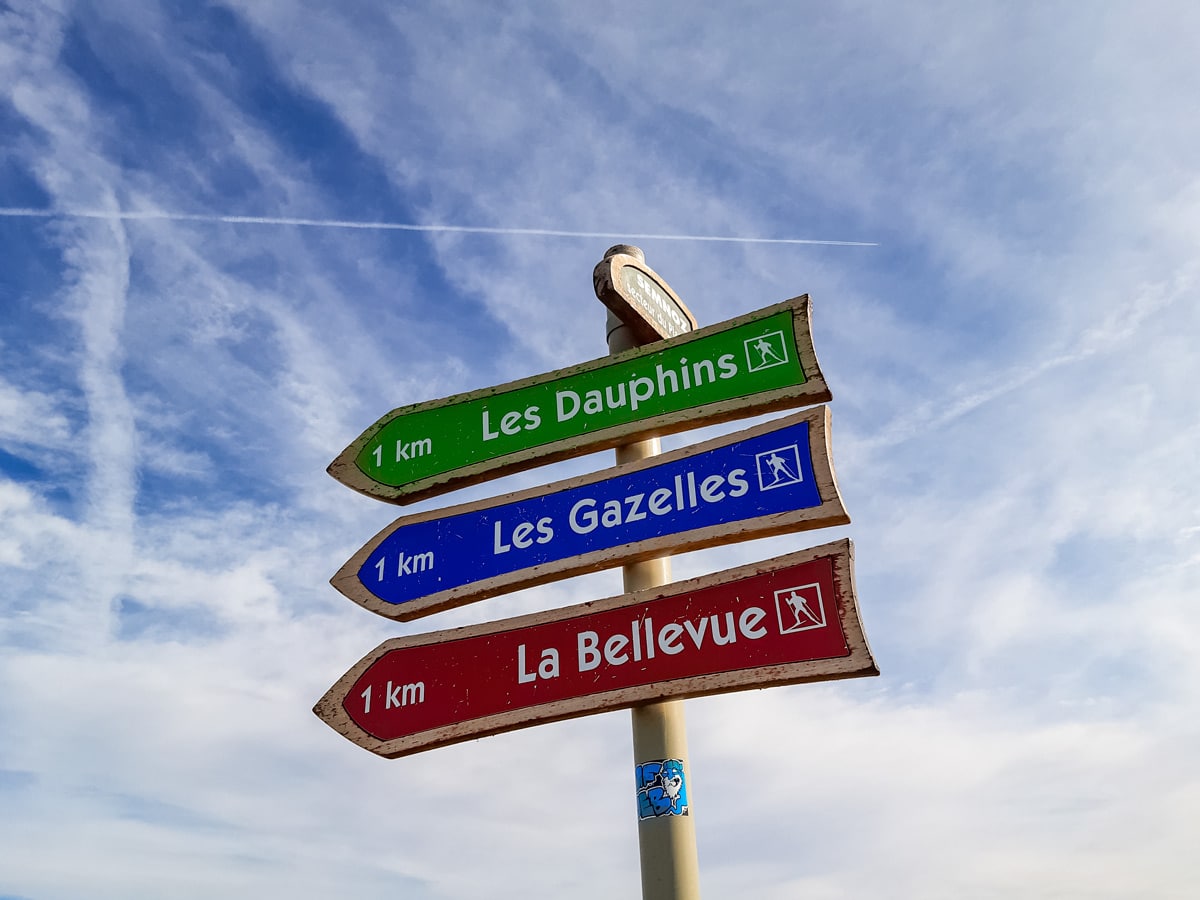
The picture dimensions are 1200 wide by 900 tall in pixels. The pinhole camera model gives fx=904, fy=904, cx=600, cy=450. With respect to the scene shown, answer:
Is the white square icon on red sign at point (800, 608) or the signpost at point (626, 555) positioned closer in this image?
the white square icon on red sign at point (800, 608)

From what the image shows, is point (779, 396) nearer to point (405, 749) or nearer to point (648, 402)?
point (648, 402)

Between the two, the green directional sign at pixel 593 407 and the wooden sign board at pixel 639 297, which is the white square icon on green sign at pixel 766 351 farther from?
the wooden sign board at pixel 639 297

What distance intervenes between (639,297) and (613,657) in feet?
7.83

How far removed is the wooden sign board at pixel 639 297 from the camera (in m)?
5.45

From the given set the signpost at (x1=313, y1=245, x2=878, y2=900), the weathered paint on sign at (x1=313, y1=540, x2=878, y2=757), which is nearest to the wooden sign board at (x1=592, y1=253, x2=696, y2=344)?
the signpost at (x1=313, y1=245, x2=878, y2=900)

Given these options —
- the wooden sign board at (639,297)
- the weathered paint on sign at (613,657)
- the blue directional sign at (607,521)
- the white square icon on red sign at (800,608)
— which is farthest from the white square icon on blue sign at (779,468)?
the wooden sign board at (639,297)

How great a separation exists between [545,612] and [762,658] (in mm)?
1123

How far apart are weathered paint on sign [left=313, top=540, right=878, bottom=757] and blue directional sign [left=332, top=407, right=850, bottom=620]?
219mm

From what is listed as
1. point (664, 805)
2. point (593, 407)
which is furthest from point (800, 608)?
point (593, 407)

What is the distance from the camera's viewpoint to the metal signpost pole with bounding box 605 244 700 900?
3980mm

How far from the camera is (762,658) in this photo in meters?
3.89

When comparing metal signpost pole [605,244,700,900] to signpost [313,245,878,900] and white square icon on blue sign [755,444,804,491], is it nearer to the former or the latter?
signpost [313,245,878,900]

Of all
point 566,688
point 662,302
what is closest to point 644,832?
point 566,688

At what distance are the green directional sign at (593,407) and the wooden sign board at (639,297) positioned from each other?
1.54 ft
